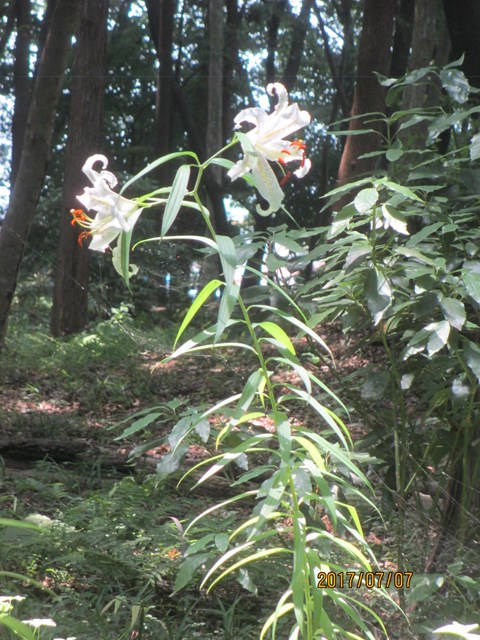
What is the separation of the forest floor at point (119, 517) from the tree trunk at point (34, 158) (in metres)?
0.91

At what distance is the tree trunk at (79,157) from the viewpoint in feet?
29.6

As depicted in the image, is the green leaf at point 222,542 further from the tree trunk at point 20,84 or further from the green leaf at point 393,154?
the tree trunk at point 20,84

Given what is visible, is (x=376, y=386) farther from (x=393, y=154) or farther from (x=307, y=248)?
(x=393, y=154)

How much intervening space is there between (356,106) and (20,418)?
482 centimetres

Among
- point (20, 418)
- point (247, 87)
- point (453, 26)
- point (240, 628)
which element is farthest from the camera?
point (247, 87)

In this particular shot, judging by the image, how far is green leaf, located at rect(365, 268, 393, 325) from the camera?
6.95 feet

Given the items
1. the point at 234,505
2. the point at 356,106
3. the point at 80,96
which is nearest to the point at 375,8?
the point at 356,106

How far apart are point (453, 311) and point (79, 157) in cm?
782

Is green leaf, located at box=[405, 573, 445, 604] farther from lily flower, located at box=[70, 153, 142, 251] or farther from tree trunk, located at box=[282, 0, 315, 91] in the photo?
tree trunk, located at box=[282, 0, 315, 91]

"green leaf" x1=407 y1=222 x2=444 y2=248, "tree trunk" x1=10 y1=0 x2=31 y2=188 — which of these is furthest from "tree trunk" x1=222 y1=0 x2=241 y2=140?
"green leaf" x1=407 y1=222 x2=444 y2=248

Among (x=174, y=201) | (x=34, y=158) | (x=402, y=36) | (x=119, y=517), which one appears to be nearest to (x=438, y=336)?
(x=174, y=201)

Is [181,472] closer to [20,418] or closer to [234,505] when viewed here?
[234,505]

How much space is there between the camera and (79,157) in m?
9.33

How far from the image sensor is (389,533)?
10.9 feet
